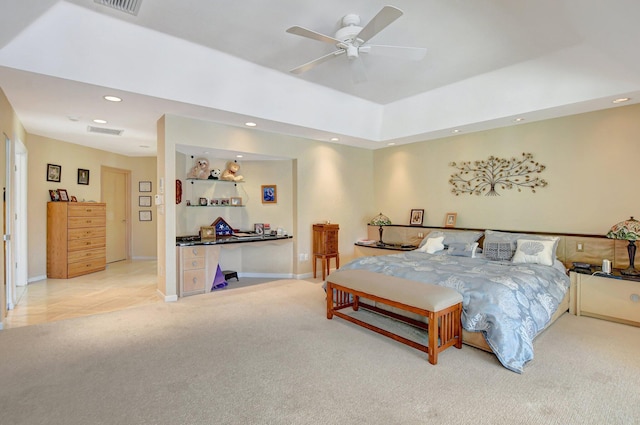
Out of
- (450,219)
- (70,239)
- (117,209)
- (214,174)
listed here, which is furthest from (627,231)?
(117,209)

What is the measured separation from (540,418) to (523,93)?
3595 mm

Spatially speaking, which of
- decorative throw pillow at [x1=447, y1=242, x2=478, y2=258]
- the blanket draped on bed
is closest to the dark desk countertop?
the blanket draped on bed

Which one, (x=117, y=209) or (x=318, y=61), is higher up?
(x=318, y=61)

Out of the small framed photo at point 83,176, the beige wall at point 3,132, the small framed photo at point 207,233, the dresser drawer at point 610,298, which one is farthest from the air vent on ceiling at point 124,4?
the dresser drawer at point 610,298

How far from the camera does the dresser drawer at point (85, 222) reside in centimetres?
586

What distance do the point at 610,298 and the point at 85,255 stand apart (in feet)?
26.1

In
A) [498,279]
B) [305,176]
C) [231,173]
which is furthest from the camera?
[305,176]

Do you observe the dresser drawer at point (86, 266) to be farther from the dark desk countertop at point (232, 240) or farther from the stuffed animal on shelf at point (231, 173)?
the stuffed animal on shelf at point (231, 173)

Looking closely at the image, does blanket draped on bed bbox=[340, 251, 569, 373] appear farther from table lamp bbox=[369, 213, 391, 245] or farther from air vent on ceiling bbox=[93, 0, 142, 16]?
air vent on ceiling bbox=[93, 0, 142, 16]

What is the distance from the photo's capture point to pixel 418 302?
2.80 m

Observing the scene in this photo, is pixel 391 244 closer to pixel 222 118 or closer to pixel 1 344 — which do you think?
pixel 222 118

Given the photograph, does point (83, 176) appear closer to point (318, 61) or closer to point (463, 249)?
point (318, 61)

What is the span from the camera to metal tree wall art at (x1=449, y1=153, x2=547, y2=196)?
4645 mm

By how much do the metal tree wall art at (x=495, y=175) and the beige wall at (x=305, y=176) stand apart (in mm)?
1812
